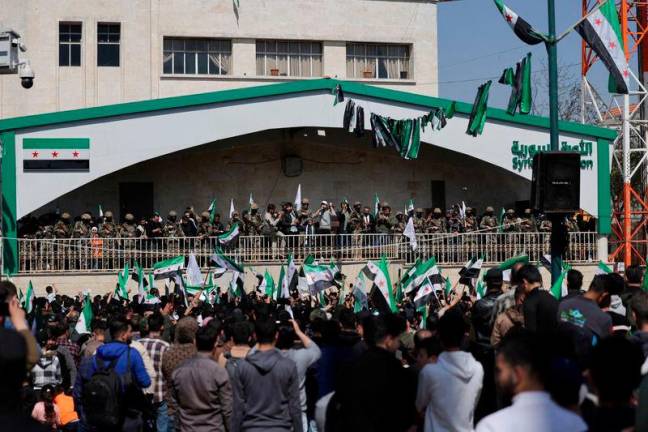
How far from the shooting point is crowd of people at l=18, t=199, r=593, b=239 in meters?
30.0

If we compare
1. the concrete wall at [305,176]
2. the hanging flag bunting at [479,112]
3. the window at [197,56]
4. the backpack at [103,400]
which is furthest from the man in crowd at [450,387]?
the window at [197,56]

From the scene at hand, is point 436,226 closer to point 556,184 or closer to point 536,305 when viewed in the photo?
point 556,184

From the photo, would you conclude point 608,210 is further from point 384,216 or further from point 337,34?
point 337,34

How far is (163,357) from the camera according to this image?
1062 centimetres

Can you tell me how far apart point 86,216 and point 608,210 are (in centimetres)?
1473

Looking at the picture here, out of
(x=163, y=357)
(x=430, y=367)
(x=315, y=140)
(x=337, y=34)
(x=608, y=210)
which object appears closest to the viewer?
(x=430, y=367)

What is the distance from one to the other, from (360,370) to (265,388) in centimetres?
164

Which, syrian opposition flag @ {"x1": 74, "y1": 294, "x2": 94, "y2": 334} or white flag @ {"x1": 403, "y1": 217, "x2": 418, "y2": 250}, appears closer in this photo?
syrian opposition flag @ {"x1": 74, "y1": 294, "x2": 94, "y2": 334}

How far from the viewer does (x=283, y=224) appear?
30719 mm

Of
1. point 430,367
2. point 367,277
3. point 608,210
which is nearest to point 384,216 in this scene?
point 367,277

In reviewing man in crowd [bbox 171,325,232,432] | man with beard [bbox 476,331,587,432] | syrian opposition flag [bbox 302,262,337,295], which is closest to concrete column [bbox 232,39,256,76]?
syrian opposition flag [bbox 302,262,337,295]

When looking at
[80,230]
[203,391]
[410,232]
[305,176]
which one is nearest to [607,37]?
[410,232]

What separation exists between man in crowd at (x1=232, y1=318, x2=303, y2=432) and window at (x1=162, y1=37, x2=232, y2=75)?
96.7 feet

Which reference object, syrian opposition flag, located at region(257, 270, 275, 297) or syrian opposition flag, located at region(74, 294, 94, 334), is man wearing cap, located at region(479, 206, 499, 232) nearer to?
syrian opposition flag, located at region(257, 270, 275, 297)
